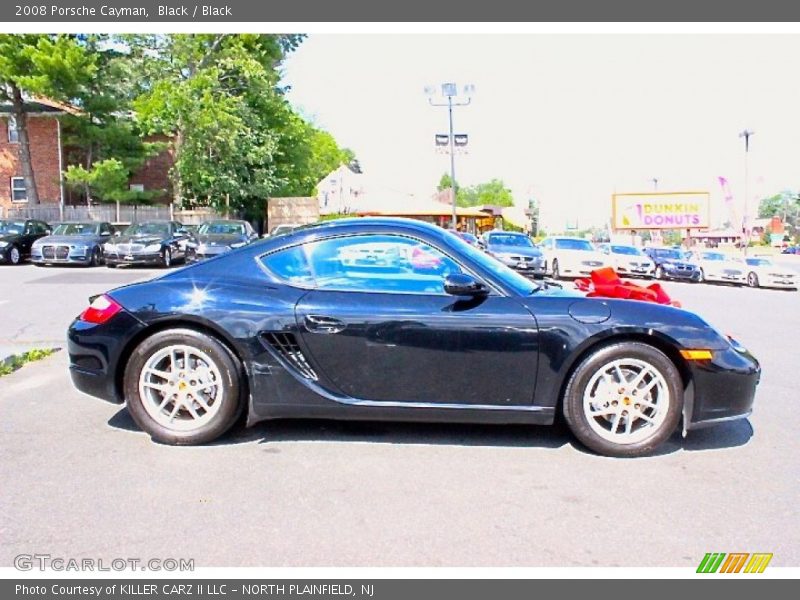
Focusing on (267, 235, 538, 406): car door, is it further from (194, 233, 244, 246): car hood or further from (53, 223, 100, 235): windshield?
(53, 223, 100, 235): windshield

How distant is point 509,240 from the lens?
19922 millimetres

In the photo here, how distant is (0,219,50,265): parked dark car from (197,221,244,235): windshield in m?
5.62

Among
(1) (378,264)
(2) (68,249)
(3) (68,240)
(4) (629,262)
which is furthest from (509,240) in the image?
(1) (378,264)

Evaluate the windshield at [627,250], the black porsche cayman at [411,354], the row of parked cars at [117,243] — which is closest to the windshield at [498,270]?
the black porsche cayman at [411,354]

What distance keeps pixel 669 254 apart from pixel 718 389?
22064 mm

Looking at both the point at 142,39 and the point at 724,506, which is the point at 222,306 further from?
the point at 142,39

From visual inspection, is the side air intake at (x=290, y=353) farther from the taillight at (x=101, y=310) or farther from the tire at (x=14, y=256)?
the tire at (x=14, y=256)

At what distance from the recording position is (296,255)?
4.02 meters

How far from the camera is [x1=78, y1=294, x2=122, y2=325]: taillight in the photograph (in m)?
3.95

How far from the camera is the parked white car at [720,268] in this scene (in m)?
21.7

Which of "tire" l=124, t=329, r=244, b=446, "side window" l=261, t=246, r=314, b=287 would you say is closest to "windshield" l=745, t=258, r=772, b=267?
"side window" l=261, t=246, r=314, b=287

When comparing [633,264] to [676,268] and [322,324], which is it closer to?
[676,268]
